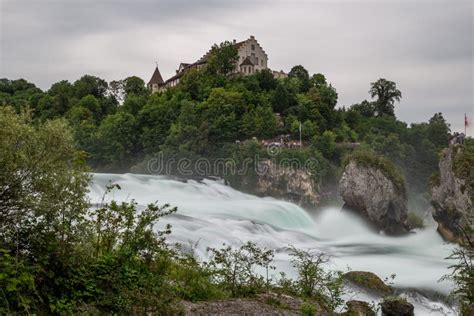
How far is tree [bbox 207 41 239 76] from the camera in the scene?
6562 cm

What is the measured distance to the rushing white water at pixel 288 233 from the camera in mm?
19250

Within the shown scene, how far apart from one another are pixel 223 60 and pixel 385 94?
28108 mm

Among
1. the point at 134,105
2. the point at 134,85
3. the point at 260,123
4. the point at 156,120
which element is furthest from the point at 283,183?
the point at 134,85

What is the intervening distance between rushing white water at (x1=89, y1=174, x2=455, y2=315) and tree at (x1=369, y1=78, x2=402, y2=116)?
44274mm

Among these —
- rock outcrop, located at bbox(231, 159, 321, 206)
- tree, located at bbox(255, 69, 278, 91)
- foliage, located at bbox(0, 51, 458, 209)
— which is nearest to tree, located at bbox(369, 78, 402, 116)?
foliage, located at bbox(0, 51, 458, 209)

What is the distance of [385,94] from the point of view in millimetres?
78750

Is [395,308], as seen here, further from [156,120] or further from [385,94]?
[385,94]

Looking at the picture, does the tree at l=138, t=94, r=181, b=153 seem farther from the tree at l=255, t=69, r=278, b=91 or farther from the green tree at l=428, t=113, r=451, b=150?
the green tree at l=428, t=113, r=451, b=150

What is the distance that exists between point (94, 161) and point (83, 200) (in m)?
47.4

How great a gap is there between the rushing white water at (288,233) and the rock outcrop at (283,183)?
4262mm

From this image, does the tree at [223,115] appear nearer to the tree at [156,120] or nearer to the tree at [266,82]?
the tree at [156,120]

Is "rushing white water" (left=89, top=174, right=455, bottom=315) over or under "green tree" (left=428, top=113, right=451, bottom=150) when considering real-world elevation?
under

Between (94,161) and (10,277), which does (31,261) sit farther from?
(94,161)

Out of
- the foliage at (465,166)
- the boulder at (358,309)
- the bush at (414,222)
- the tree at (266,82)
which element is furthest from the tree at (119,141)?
the boulder at (358,309)
